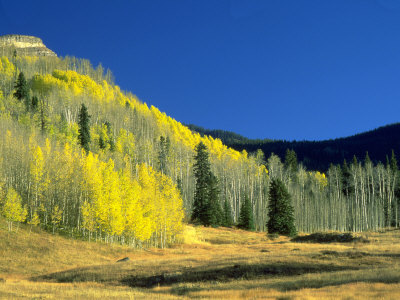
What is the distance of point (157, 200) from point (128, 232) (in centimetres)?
647

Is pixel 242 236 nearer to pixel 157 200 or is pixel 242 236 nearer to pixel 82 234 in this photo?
pixel 157 200

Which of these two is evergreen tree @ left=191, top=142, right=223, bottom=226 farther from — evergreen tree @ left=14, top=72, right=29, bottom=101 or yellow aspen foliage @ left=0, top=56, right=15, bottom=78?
yellow aspen foliage @ left=0, top=56, right=15, bottom=78

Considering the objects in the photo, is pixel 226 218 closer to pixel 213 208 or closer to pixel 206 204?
pixel 213 208

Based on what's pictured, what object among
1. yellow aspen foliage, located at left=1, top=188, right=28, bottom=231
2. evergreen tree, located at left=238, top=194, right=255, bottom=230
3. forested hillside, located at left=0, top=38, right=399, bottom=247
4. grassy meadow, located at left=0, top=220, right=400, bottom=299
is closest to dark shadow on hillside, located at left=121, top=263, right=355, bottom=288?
grassy meadow, located at left=0, top=220, right=400, bottom=299

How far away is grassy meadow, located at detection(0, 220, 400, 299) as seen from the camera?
58.0 ft

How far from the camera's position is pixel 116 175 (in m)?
51.7

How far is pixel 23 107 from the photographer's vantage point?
88.3 metres

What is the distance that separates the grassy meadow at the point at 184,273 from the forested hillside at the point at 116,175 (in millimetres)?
4758

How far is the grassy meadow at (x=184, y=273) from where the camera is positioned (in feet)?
58.0

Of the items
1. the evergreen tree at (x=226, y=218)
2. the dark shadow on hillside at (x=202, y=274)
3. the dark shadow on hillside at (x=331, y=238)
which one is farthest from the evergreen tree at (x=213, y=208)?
the dark shadow on hillside at (x=202, y=274)

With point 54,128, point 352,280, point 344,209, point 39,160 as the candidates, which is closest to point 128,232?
point 39,160

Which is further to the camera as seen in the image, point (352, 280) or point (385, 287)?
point (352, 280)

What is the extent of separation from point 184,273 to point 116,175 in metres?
27.9

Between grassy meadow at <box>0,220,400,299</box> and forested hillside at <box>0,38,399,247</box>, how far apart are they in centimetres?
476
